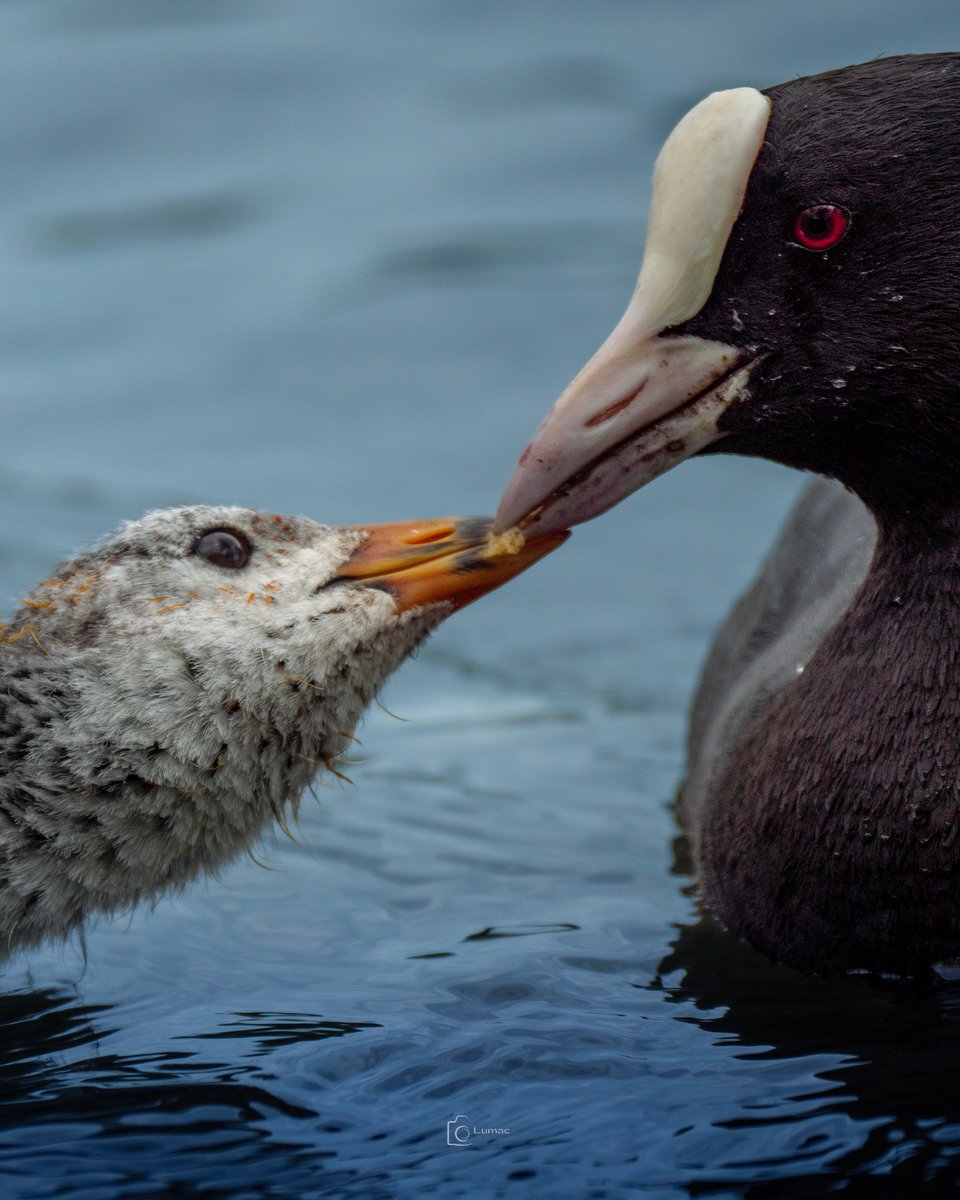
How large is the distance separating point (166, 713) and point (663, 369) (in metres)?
1.13

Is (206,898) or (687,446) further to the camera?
(206,898)

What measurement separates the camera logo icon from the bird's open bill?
1098 mm

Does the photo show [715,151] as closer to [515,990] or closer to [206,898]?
[515,990]

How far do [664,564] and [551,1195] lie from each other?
4.93 meters

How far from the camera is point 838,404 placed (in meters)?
3.86

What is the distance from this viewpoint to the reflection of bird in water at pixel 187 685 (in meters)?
3.73

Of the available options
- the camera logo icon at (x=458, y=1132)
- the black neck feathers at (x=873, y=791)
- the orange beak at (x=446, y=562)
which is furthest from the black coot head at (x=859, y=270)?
the camera logo icon at (x=458, y=1132)

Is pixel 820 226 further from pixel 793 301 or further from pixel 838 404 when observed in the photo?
pixel 838 404

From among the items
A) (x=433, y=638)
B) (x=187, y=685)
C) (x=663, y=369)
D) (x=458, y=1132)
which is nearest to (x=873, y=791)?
(x=663, y=369)

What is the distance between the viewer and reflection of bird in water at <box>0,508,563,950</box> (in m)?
3.73

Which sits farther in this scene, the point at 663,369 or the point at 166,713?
the point at 663,369

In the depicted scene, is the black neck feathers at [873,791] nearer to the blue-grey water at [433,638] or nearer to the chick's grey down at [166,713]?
the blue-grey water at [433,638]

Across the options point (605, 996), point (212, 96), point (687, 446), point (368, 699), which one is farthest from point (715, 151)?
point (212, 96)

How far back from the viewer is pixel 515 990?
13.6 ft
